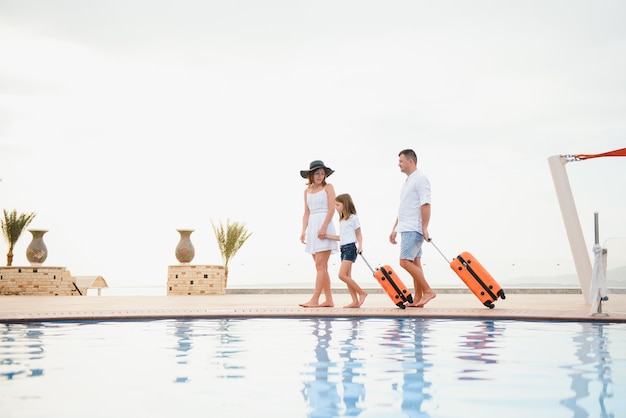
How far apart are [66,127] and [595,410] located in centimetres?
1560

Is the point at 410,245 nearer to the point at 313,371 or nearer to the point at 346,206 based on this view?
the point at 346,206

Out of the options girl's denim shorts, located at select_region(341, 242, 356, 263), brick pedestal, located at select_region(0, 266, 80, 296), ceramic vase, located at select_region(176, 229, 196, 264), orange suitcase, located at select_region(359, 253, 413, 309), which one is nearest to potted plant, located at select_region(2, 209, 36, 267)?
brick pedestal, located at select_region(0, 266, 80, 296)

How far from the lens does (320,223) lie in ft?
30.1

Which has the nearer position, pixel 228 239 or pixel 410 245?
pixel 410 245

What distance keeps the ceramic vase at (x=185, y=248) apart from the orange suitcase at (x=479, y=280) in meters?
10.5

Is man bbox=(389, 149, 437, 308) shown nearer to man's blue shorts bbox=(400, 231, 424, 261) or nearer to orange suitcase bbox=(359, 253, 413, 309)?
man's blue shorts bbox=(400, 231, 424, 261)

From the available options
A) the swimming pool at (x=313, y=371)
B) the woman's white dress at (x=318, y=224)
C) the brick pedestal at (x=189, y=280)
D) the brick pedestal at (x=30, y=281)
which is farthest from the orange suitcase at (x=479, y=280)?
the brick pedestal at (x=30, y=281)

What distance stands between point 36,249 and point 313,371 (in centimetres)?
1549

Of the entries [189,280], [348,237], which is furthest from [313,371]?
[189,280]

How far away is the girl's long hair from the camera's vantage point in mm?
9008

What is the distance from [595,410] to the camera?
286cm

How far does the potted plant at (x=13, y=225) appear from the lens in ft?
61.5

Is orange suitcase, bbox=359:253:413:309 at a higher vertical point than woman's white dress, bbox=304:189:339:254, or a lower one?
lower

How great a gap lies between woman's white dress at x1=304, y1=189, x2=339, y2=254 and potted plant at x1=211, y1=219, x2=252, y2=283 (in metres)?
10.9
